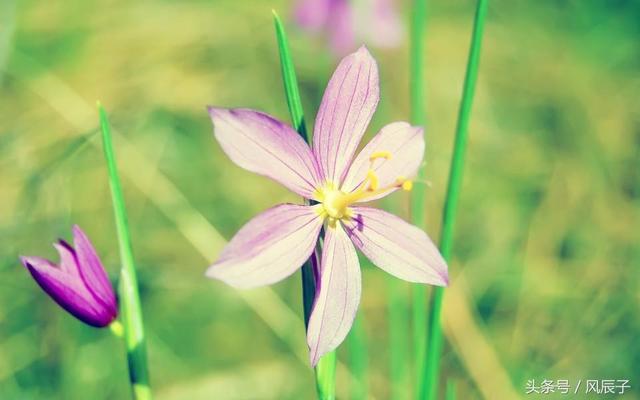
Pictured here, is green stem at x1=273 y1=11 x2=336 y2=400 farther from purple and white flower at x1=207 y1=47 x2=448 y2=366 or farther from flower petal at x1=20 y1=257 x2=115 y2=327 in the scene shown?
flower petal at x1=20 y1=257 x2=115 y2=327

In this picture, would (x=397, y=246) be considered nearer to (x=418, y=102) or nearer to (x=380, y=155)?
(x=380, y=155)

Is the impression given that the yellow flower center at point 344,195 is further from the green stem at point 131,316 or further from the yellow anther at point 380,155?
the green stem at point 131,316

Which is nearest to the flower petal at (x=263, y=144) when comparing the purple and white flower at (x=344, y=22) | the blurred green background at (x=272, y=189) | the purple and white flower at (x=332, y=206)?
the purple and white flower at (x=332, y=206)

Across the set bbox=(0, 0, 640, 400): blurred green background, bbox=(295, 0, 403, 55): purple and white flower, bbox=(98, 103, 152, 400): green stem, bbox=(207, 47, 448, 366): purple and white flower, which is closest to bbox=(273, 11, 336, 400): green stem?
bbox=(207, 47, 448, 366): purple and white flower

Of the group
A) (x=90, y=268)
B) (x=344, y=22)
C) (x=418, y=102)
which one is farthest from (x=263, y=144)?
(x=344, y=22)

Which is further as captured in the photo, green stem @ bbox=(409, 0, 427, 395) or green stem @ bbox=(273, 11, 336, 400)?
green stem @ bbox=(409, 0, 427, 395)

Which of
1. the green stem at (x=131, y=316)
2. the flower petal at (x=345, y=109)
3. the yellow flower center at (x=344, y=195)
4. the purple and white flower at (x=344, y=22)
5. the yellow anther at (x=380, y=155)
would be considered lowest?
the green stem at (x=131, y=316)

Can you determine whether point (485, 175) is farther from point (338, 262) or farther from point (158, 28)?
point (338, 262)
